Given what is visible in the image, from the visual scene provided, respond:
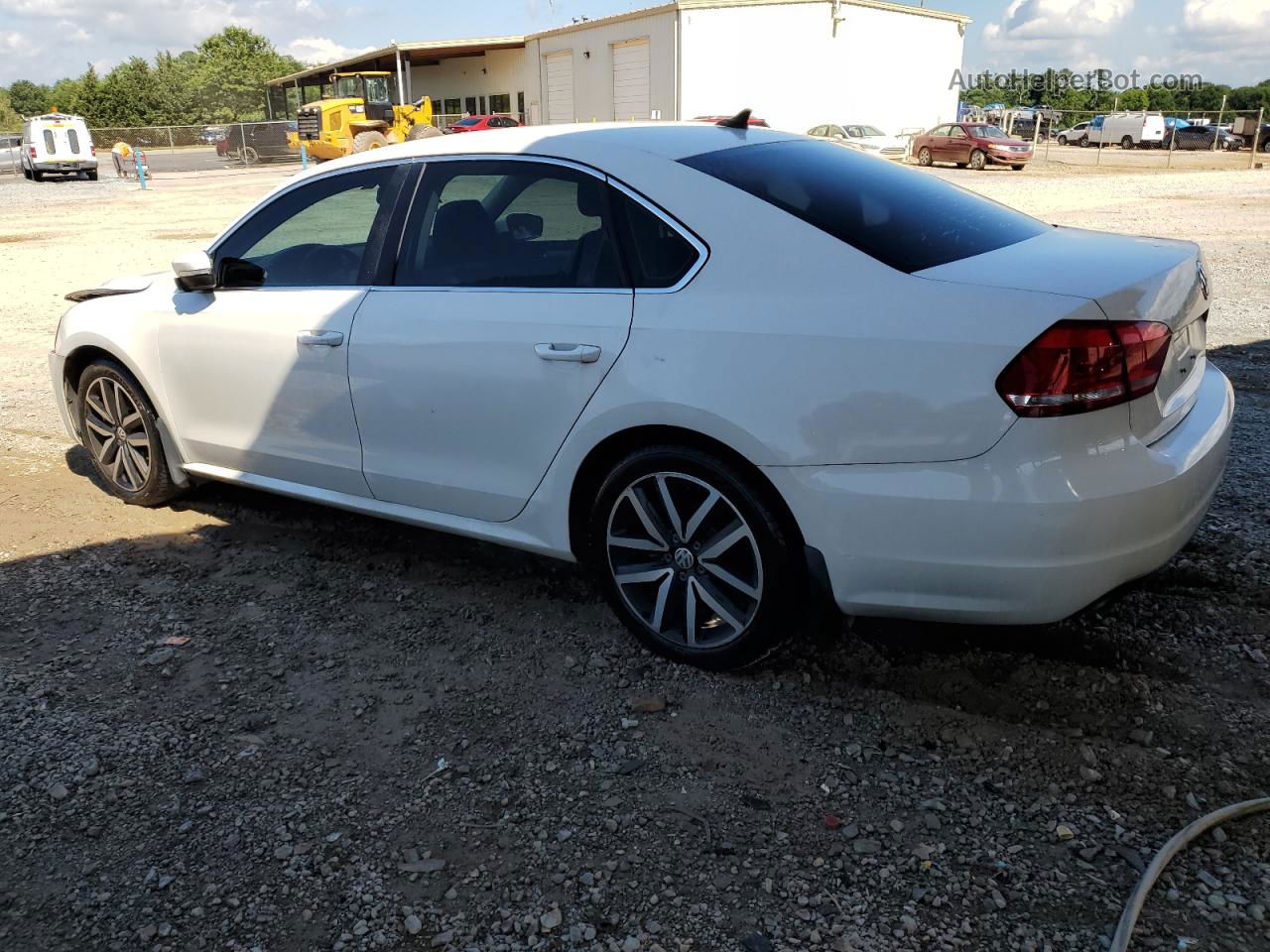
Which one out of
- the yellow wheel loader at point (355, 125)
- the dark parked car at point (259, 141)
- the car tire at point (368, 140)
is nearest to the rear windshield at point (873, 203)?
the yellow wheel loader at point (355, 125)

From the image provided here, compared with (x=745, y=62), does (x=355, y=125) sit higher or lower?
lower

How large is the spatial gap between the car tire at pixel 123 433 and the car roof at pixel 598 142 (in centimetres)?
168

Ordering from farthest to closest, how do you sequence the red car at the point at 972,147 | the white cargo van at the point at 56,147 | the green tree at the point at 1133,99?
the green tree at the point at 1133,99 < the white cargo van at the point at 56,147 < the red car at the point at 972,147

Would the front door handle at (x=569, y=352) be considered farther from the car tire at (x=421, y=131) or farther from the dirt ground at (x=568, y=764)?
the car tire at (x=421, y=131)

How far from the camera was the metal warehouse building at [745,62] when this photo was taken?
40219 millimetres

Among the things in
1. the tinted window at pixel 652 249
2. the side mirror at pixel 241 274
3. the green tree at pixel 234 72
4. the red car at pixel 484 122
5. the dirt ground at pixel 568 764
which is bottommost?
the dirt ground at pixel 568 764

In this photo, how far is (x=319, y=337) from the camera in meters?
3.91

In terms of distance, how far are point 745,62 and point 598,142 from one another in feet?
133

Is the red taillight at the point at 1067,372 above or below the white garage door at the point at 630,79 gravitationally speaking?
below

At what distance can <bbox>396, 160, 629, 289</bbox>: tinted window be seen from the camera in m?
3.40

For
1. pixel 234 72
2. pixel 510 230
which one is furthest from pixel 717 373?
pixel 234 72

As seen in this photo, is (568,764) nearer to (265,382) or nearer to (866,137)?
(265,382)

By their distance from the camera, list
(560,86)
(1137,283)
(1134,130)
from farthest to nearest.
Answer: (1134,130) → (560,86) → (1137,283)

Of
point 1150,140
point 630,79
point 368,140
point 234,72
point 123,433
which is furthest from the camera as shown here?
point 234,72
